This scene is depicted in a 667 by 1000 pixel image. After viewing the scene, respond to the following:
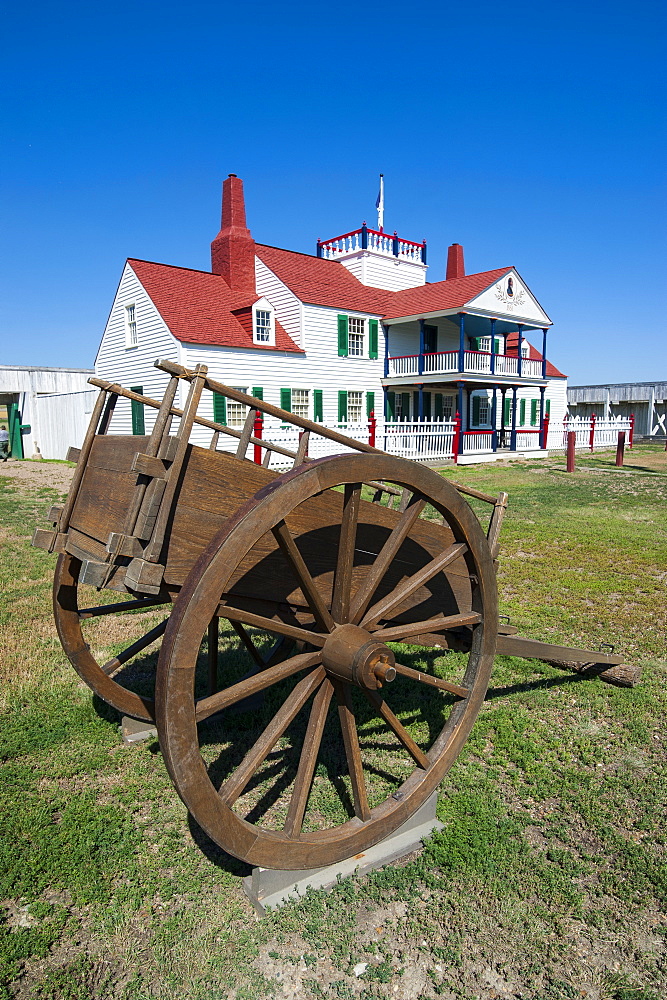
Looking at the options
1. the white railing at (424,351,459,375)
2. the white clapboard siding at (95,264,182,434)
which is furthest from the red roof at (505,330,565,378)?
the white clapboard siding at (95,264,182,434)

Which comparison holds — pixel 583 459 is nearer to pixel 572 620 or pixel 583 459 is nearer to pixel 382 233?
pixel 382 233

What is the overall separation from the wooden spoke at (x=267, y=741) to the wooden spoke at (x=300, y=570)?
0.24 metres

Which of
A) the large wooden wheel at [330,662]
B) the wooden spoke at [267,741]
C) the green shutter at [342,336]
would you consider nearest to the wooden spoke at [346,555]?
the large wooden wheel at [330,662]

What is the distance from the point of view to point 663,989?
224cm

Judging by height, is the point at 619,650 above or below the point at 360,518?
below

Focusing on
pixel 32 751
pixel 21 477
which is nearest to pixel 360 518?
pixel 32 751

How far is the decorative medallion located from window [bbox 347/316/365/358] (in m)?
5.75

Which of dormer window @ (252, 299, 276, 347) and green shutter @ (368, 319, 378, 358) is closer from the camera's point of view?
dormer window @ (252, 299, 276, 347)

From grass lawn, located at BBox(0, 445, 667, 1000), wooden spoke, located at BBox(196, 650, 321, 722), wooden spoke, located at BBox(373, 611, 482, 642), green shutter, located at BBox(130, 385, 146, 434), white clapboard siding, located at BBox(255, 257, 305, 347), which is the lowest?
grass lawn, located at BBox(0, 445, 667, 1000)

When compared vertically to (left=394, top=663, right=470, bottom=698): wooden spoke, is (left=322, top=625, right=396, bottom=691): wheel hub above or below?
above

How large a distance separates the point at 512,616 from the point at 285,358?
668 inches

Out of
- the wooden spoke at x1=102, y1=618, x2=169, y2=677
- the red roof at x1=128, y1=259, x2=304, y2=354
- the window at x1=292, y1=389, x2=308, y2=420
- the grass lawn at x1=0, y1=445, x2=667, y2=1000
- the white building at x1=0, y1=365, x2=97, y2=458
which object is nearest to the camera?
the grass lawn at x1=0, y1=445, x2=667, y2=1000

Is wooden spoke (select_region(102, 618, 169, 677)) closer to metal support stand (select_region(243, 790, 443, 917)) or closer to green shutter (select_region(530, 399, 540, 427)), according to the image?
metal support stand (select_region(243, 790, 443, 917))

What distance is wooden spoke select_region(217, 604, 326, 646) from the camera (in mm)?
2357
